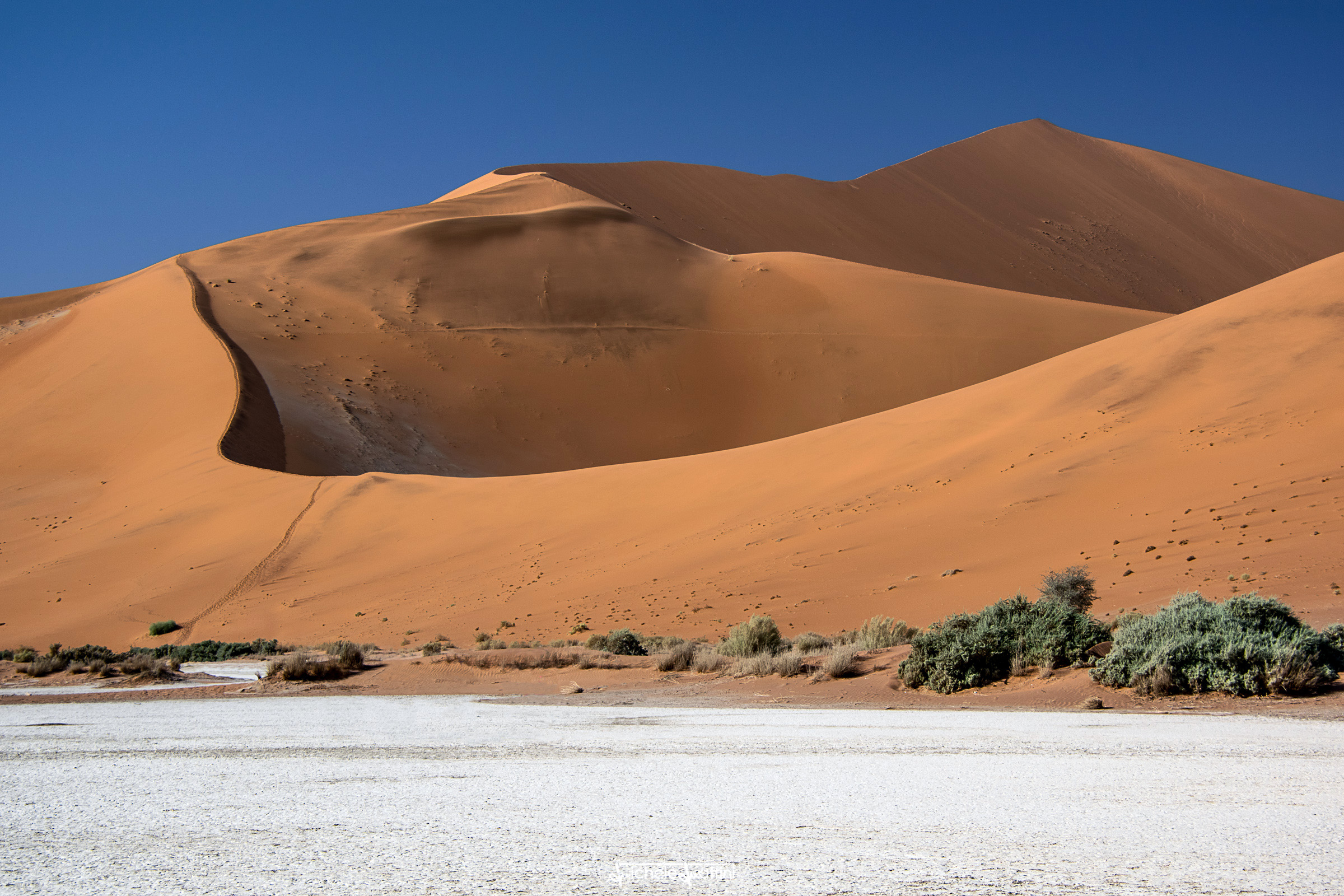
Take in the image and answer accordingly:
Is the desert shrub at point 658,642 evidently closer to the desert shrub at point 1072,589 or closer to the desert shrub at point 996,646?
the desert shrub at point 996,646

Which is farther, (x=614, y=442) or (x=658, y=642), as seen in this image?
(x=614, y=442)

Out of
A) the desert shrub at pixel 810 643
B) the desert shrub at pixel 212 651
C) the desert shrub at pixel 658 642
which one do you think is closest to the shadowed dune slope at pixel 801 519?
the desert shrub at pixel 658 642

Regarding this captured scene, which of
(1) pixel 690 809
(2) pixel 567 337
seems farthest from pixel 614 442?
(1) pixel 690 809

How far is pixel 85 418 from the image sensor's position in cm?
3319

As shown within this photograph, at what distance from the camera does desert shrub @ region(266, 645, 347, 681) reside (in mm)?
12516

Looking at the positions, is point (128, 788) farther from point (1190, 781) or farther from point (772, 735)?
point (1190, 781)

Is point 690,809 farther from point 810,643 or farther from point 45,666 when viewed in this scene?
point 45,666

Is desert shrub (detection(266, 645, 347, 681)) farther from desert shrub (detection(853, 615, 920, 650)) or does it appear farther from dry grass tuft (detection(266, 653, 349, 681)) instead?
desert shrub (detection(853, 615, 920, 650))

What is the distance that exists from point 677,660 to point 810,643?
1.74 meters

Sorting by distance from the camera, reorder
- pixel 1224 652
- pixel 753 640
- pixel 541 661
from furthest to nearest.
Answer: pixel 541 661 < pixel 753 640 < pixel 1224 652

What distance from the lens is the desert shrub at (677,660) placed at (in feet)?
41.0

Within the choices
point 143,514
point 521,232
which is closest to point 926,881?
point 143,514

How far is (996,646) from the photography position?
1032cm

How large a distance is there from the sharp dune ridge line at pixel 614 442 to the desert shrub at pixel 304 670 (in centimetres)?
449
